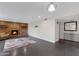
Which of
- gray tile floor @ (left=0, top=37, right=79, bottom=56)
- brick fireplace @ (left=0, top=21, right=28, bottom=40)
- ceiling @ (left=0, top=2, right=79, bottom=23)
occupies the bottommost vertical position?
gray tile floor @ (left=0, top=37, right=79, bottom=56)

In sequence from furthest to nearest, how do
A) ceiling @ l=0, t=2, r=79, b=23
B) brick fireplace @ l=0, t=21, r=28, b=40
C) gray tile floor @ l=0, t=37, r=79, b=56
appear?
brick fireplace @ l=0, t=21, r=28, b=40 < gray tile floor @ l=0, t=37, r=79, b=56 < ceiling @ l=0, t=2, r=79, b=23

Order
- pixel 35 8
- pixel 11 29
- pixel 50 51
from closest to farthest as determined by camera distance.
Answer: pixel 35 8 → pixel 50 51 → pixel 11 29

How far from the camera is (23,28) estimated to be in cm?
1213

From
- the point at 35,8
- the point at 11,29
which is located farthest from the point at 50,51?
the point at 11,29

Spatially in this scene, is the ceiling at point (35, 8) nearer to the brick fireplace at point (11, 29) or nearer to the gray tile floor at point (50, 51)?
the gray tile floor at point (50, 51)

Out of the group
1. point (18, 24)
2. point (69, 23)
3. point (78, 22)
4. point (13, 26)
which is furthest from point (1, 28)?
point (78, 22)

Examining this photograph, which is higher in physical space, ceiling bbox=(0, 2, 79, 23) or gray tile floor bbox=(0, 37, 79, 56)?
ceiling bbox=(0, 2, 79, 23)

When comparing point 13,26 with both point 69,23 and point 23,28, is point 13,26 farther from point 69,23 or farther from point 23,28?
point 69,23

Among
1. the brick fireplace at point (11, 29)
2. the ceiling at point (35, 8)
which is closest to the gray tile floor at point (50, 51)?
the ceiling at point (35, 8)

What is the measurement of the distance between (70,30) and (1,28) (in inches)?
276

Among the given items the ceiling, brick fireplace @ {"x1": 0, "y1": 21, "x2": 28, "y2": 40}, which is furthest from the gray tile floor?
brick fireplace @ {"x1": 0, "y1": 21, "x2": 28, "y2": 40}

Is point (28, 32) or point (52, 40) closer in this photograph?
point (52, 40)

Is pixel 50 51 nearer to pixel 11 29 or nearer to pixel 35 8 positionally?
pixel 35 8

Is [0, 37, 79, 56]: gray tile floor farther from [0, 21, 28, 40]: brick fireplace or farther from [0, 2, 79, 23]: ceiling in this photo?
[0, 21, 28, 40]: brick fireplace
